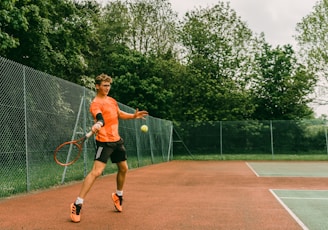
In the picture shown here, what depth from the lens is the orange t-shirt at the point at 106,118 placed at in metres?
5.43

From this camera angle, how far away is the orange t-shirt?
5.43 metres

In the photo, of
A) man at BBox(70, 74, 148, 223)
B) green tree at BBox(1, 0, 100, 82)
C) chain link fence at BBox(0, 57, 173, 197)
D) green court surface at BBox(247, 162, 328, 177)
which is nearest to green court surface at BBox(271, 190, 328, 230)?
man at BBox(70, 74, 148, 223)

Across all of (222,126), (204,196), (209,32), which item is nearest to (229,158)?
(222,126)

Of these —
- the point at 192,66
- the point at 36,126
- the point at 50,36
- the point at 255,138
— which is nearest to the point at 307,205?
the point at 36,126

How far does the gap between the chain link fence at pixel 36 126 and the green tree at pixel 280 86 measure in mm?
24335

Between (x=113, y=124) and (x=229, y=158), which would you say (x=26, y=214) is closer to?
(x=113, y=124)

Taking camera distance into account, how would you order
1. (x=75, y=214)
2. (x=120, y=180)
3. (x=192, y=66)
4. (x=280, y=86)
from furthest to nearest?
(x=280, y=86)
(x=192, y=66)
(x=120, y=180)
(x=75, y=214)

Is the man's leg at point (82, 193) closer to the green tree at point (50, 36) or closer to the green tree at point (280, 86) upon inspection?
the green tree at point (50, 36)

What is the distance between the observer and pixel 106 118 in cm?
550

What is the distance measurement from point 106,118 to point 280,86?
31.7m

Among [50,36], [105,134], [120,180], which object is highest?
[50,36]

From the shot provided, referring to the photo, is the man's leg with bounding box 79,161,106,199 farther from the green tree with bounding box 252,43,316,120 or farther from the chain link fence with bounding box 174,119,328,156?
the green tree with bounding box 252,43,316,120

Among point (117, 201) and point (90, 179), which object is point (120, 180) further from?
point (90, 179)

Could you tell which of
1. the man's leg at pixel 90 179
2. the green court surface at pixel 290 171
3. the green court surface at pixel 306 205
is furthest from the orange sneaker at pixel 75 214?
the green court surface at pixel 290 171
